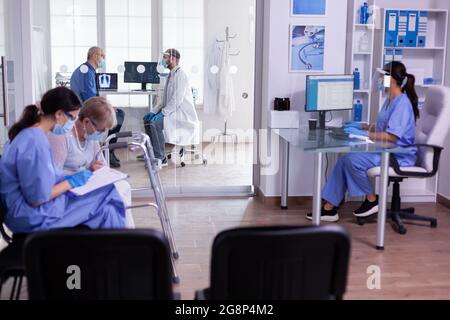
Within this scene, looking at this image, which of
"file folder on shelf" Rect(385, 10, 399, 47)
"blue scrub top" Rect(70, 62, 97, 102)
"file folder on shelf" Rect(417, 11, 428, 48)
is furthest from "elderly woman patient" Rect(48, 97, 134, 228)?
"file folder on shelf" Rect(417, 11, 428, 48)

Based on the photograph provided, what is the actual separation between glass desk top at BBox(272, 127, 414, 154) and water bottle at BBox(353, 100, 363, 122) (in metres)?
0.72

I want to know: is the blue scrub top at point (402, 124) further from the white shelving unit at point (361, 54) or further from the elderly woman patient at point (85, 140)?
the elderly woman patient at point (85, 140)

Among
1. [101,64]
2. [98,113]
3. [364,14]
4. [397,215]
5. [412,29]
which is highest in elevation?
[364,14]

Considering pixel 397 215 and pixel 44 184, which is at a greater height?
pixel 44 184

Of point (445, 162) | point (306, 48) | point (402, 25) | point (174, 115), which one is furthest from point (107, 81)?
point (445, 162)

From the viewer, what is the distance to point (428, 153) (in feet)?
14.8

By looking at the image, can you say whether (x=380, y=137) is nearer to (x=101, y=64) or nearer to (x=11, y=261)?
(x=101, y=64)

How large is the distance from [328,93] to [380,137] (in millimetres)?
703

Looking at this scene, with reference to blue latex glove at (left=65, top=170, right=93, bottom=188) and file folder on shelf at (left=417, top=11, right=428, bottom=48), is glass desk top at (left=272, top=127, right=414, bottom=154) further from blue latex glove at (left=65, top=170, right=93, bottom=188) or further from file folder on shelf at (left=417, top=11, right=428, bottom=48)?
blue latex glove at (left=65, top=170, right=93, bottom=188)

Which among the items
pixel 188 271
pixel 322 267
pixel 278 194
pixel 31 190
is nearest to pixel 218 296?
pixel 322 267

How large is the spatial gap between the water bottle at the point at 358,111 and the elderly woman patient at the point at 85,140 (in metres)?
2.67

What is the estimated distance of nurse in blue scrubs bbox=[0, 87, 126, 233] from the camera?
2516 mm

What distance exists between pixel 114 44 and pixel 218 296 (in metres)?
3.86

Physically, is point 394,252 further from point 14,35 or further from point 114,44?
point 14,35
